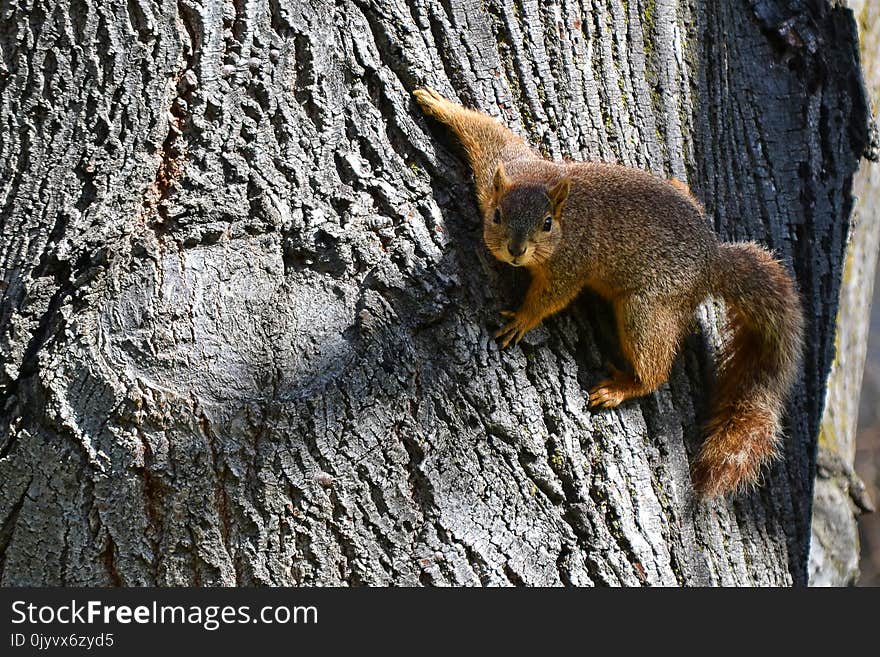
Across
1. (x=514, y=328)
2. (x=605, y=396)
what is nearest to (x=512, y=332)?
(x=514, y=328)

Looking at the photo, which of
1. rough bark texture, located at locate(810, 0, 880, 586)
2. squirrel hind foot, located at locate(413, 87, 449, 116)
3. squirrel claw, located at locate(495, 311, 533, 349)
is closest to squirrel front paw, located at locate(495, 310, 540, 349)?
squirrel claw, located at locate(495, 311, 533, 349)

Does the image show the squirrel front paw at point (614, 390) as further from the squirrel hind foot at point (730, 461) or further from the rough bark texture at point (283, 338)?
the squirrel hind foot at point (730, 461)


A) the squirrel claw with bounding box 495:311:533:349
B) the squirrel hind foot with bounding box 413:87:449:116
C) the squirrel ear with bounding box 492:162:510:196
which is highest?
the squirrel hind foot with bounding box 413:87:449:116

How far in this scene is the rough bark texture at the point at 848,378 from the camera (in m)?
3.69

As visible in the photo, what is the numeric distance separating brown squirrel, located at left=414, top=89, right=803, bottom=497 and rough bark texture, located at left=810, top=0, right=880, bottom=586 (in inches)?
40.6

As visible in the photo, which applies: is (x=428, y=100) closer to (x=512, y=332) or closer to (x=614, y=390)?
(x=512, y=332)

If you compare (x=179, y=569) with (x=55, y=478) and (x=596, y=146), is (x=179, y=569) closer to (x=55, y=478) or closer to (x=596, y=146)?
(x=55, y=478)

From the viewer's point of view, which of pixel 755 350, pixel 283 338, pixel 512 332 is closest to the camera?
pixel 283 338

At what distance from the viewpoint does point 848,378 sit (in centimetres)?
380

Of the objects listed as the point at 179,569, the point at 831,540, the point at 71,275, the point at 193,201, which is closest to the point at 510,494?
the point at 179,569

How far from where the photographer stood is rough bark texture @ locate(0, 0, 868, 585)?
210 centimetres

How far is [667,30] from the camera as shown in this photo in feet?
8.95

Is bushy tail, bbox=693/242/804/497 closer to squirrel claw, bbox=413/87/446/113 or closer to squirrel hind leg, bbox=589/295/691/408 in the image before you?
squirrel hind leg, bbox=589/295/691/408

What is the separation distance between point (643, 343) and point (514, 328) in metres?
0.45
